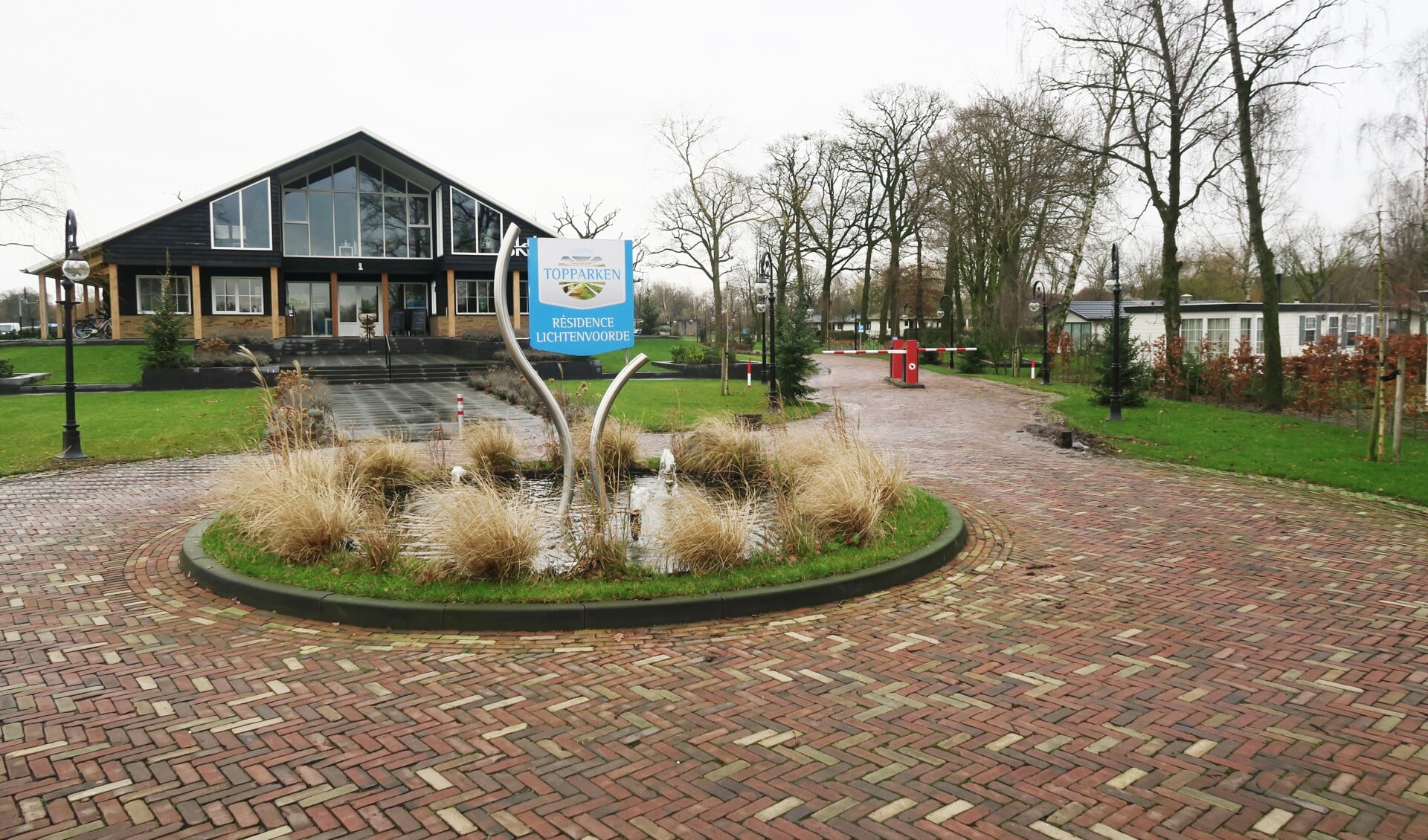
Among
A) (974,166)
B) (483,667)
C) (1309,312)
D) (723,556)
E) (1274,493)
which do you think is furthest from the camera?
(974,166)

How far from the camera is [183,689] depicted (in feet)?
15.5

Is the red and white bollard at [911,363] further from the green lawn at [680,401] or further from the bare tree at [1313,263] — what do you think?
the bare tree at [1313,263]

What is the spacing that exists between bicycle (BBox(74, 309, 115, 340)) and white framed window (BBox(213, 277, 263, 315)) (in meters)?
4.00

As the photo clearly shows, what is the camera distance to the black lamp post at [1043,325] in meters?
29.0

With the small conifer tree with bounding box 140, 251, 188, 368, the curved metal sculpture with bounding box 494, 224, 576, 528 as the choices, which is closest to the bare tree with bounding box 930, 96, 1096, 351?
the curved metal sculpture with bounding box 494, 224, 576, 528

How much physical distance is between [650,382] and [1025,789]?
81.8ft

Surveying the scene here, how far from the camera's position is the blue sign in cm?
795

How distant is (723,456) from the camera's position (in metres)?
10.6

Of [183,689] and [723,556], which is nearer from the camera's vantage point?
[183,689]

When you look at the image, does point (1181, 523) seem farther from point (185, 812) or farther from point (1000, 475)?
point (185, 812)

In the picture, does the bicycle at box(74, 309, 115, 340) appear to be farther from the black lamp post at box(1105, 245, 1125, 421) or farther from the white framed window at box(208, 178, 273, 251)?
the black lamp post at box(1105, 245, 1125, 421)

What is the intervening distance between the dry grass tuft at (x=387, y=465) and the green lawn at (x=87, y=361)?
20626mm

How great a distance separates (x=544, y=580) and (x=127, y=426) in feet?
45.9

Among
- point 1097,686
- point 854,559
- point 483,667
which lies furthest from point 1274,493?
point 483,667
